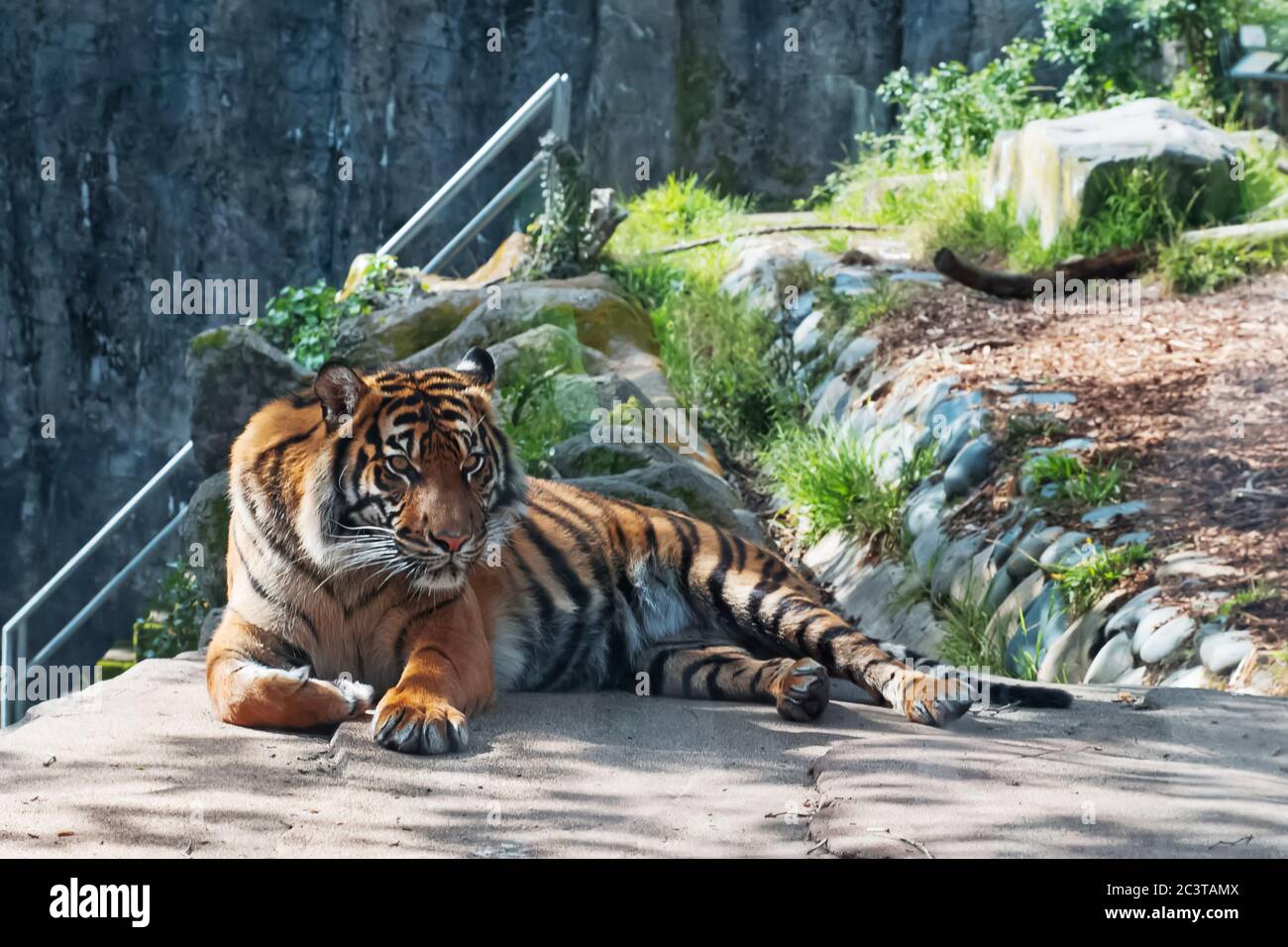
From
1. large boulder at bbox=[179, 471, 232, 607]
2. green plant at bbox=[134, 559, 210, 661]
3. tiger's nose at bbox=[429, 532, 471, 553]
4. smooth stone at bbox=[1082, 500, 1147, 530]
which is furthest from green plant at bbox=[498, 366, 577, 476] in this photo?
tiger's nose at bbox=[429, 532, 471, 553]

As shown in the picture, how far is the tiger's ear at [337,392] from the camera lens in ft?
13.4

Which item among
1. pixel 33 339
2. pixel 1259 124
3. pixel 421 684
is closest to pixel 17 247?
pixel 33 339

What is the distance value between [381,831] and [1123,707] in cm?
245

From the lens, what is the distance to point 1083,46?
46.6ft

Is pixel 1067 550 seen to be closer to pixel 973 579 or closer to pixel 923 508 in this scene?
pixel 973 579

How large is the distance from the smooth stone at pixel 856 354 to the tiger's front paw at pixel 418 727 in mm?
5635

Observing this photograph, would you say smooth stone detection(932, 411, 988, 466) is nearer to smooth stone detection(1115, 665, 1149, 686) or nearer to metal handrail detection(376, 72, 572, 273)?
smooth stone detection(1115, 665, 1149, 686)

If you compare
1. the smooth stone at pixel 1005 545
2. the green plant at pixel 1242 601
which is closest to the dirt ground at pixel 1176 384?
the green plant at pixel 1242 601

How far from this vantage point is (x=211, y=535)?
274 inches

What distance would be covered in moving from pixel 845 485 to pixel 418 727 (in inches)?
173

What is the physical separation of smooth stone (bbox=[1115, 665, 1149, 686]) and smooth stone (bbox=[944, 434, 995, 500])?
169 cm

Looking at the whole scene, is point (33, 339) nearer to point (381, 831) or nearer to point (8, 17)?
point (8, 17)

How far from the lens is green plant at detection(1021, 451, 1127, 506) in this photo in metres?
6.15

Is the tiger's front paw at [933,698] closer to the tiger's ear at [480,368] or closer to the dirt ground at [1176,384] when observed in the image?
the dirt ground at [1176,384]
